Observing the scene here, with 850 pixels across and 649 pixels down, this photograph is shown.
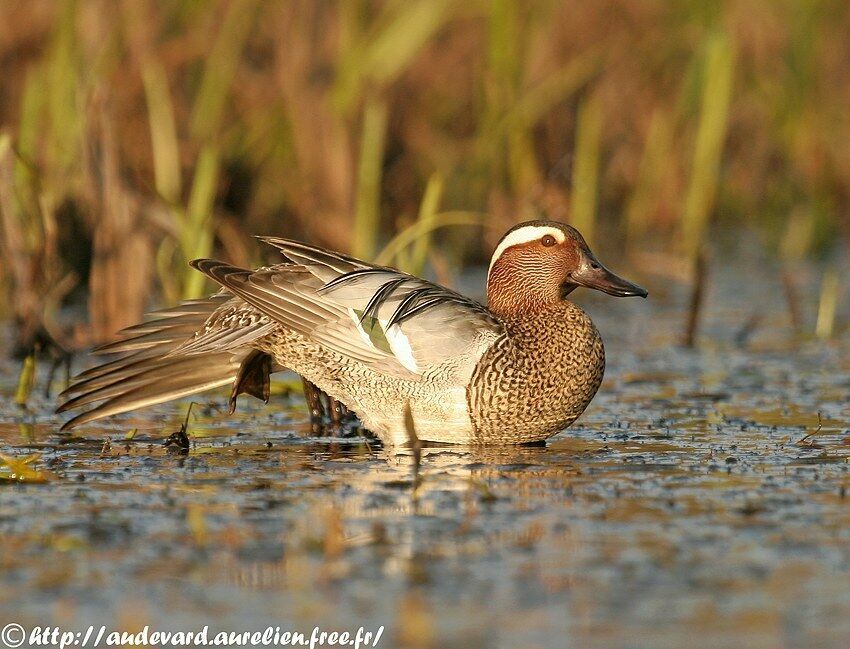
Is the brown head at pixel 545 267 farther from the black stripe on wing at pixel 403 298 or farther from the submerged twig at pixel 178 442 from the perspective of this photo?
the submerged twig at pixel 178 442

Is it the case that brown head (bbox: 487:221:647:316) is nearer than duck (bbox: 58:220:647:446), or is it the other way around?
duck (bbox: 58:220:647:446)

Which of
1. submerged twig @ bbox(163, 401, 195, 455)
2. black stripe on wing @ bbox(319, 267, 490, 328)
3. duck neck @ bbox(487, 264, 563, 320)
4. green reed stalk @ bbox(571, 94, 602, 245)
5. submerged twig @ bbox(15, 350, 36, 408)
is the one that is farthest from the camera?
green reed stalk @ bbox(571, 94, 602, 245)

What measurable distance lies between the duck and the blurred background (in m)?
0.96

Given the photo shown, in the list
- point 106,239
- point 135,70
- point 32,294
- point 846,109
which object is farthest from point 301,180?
point 846,109

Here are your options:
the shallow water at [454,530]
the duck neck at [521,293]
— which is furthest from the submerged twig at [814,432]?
the duck neck at [521,293]

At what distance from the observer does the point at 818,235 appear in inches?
457

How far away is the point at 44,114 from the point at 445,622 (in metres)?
6.82

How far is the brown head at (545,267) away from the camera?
6164 millimetres

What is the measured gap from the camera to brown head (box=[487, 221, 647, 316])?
6.16 m

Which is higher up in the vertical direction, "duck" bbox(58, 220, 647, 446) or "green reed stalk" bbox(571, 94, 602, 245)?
"green reed stalk" bbox(571, 94, 602, 245)

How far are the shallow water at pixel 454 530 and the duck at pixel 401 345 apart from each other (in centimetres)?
17

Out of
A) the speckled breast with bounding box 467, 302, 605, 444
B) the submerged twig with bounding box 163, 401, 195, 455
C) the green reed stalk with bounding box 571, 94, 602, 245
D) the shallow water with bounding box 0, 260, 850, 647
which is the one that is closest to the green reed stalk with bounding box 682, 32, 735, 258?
the green reed stalk with bounding box 571, 94, 602, 245

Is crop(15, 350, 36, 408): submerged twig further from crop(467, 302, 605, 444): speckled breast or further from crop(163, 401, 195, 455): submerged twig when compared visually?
crop(467, 302, 605, 444): speckled breast

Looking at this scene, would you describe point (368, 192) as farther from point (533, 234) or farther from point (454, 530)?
point (454, 530)
